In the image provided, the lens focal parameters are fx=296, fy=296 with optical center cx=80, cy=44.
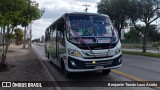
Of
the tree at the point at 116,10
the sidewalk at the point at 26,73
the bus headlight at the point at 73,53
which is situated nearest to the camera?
the bus headlight at the point at 73,53

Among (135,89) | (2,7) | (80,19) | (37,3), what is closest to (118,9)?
A: (37,3)

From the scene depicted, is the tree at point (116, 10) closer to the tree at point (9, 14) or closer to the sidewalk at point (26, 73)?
the sidewalk at point (26, 73)

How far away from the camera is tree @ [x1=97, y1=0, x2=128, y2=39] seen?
4237 centimetres

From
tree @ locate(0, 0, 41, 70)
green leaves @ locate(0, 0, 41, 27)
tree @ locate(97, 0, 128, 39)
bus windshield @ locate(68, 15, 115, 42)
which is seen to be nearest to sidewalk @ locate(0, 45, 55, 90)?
tree @ locate(0, 0, 41, 70)

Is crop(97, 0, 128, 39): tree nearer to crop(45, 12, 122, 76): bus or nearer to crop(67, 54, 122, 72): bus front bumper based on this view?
crop(45, 12, 122, 76): bus

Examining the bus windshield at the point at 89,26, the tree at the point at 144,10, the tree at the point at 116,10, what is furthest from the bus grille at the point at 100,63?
the tree at the point at 116,10

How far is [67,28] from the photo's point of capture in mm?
12383

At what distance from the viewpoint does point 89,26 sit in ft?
41.0

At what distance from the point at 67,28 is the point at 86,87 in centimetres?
288

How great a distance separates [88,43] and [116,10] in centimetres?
3353

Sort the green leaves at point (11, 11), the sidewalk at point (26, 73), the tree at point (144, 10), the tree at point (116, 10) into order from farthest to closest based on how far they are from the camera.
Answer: the tree at point (116, 10)
the tree at point (144, 10)
the green leaves at point (11, 11)
the sidewalk at point (26, 73)

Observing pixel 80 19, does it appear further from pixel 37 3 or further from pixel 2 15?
pixel 37 3

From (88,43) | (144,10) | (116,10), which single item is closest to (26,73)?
(88,43)

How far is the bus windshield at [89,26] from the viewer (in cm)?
1216
